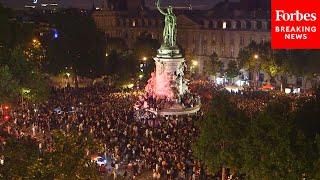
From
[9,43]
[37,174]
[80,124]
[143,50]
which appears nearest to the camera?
[37,174]

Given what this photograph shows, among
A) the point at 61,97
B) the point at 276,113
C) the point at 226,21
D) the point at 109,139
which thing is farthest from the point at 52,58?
the point at 276,113

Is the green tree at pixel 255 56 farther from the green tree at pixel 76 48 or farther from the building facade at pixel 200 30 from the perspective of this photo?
the green tree at pixel 76 48

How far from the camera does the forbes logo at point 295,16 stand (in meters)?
37.8

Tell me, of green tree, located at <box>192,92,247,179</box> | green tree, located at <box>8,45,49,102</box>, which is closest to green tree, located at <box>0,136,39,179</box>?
green tree, located at <box>192,92,247,179</box>

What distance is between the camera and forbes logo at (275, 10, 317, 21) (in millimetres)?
37781

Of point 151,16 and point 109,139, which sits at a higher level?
point 151,16

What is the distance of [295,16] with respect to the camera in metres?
37.8

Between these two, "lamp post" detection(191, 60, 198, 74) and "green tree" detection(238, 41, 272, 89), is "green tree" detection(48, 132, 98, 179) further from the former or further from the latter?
"lamp post" detection(191, 60, 198, 74)

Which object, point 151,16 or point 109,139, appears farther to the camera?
point 151,16

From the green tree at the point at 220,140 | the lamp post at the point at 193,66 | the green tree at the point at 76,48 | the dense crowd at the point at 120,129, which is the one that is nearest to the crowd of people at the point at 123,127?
the dense crowd at the point at 120,129

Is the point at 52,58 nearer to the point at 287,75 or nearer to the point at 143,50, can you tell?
the point at 143,50

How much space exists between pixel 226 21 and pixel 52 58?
3242cm

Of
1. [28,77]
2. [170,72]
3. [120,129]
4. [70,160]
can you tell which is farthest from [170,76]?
[70,160]

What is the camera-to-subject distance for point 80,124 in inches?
1764
